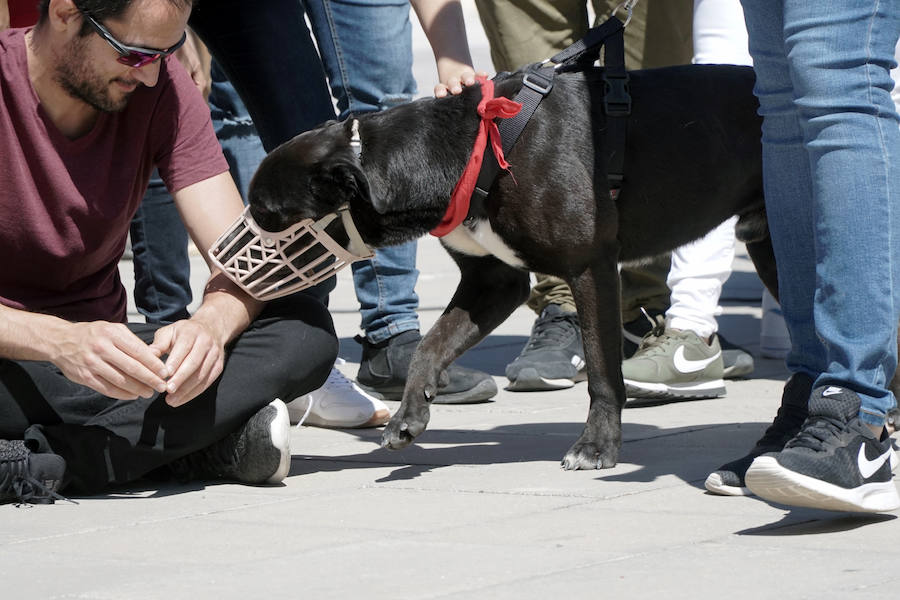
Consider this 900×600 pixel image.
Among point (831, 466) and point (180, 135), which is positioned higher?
point (180, 135)

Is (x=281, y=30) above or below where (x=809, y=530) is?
above

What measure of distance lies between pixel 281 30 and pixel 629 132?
1.10 meters

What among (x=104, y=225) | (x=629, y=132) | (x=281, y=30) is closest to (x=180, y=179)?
(x=104, y=225)

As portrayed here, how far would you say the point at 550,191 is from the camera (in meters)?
3.26

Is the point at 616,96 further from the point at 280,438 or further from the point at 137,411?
the point at 137,411

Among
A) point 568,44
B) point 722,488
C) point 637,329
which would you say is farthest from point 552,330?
point 722,488

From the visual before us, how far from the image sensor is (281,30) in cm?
391

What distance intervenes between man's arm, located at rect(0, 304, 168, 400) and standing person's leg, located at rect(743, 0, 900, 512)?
1.26m

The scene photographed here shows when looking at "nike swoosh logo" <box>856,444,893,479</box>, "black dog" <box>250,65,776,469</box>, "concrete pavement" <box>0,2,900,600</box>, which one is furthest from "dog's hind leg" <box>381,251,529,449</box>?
"nike swoosh logo" <box>856,444,893,479</box>

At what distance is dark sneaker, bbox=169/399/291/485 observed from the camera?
122 inches

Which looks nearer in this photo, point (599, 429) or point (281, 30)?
point (599, 429)

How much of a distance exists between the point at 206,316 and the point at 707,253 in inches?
82.6

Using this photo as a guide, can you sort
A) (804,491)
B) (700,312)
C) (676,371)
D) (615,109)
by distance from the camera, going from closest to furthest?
(804,491), (615,109), (676,371), (700,312)

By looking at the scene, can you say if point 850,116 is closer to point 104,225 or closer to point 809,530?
point 809,530
